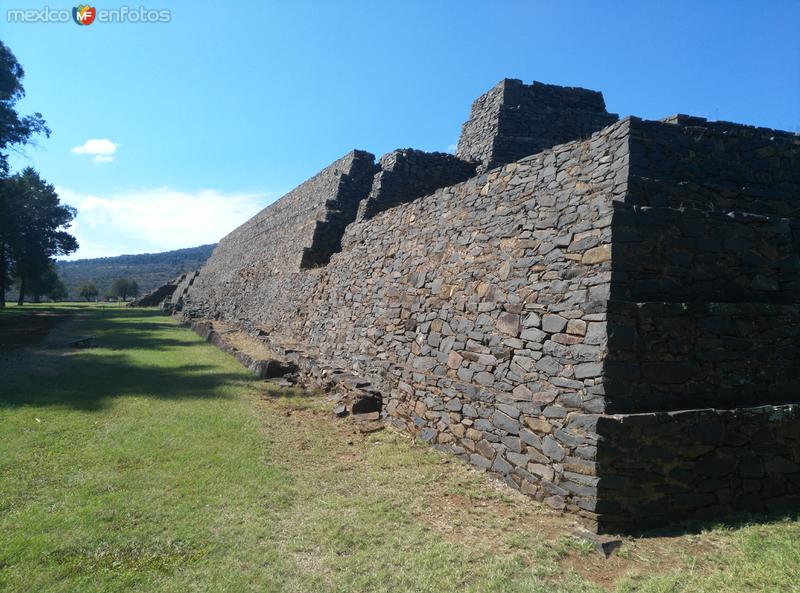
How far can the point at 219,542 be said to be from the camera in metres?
4.53

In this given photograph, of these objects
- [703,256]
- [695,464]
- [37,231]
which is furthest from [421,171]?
[37,231]

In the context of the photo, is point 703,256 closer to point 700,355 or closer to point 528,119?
point 700,355

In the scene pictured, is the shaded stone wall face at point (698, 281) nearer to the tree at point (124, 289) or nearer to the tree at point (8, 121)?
the tree at point (8, 121)

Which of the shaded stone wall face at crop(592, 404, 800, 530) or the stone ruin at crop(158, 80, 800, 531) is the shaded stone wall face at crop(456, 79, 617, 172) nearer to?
the stone ruin at crop(158, 80, 800, 531)

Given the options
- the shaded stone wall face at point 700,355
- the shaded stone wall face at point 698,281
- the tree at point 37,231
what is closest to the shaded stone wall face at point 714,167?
the shaded stone wall face at point 698,281

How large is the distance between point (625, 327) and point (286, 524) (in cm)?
395

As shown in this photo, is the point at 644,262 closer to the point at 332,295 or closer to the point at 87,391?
the point at 332,295

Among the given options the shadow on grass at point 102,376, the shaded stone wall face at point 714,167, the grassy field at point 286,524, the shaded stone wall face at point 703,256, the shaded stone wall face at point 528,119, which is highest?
the shaded stone wall face at point 528,119

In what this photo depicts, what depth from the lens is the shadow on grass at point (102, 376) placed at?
9.45 meters

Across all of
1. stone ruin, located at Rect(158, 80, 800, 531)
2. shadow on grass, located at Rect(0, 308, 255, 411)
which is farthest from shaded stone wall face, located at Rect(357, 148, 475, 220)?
shadow on grass, located at Rect(0, 308, 255, 411)

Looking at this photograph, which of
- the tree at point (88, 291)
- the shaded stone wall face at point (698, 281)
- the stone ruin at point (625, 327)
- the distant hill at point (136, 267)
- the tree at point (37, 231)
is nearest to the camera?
the stone ruin at point (625, 327)

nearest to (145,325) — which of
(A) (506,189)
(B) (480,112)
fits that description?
(B) (480,112)

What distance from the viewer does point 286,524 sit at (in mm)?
4957

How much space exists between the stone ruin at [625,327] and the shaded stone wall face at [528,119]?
628cm
